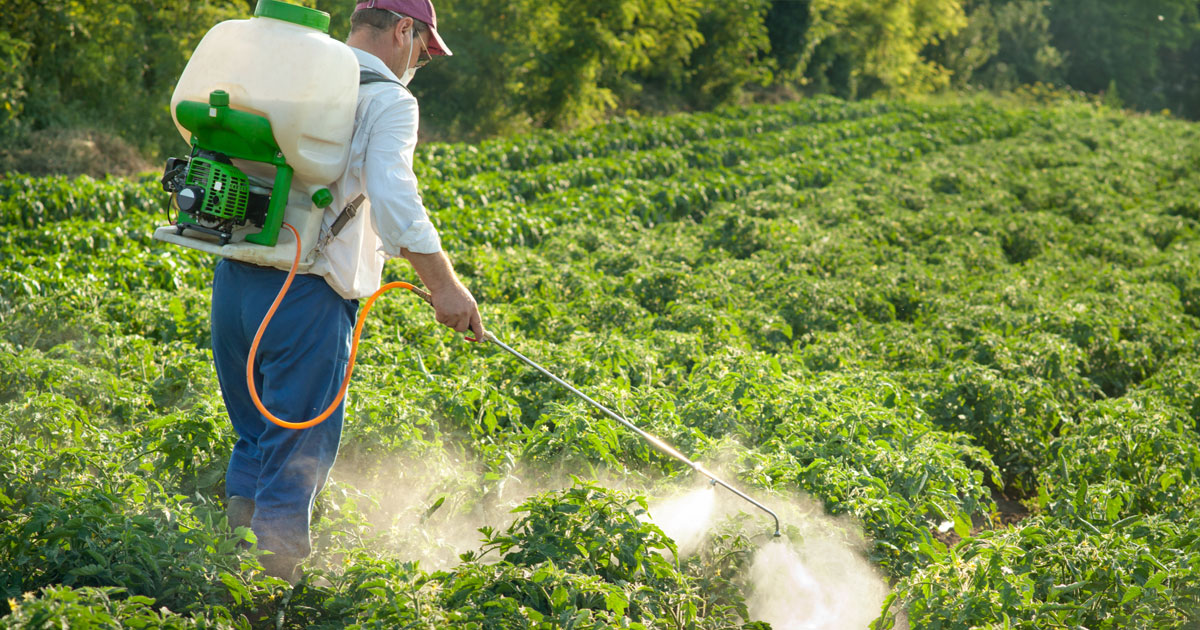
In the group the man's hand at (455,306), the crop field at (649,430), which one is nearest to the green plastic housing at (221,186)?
the man's hand at (455,306)

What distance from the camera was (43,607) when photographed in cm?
189

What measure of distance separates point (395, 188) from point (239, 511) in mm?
1246

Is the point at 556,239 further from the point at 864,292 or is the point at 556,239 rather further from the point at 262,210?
the point at 262,210

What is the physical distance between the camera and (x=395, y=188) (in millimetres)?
2621

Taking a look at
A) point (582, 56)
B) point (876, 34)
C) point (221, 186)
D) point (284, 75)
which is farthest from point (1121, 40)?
point (221, 186)

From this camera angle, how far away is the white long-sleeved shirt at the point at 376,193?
2.63m

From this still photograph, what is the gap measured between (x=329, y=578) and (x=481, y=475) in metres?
1.00

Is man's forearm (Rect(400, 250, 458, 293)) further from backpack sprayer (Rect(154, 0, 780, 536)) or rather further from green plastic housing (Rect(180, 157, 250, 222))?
green plastic housing (Rect(180, 157, 250, 222))

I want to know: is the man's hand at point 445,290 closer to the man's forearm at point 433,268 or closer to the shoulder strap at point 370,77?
the man's forearm at point 433,268

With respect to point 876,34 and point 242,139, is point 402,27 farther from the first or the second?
point 876,34

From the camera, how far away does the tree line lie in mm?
13281

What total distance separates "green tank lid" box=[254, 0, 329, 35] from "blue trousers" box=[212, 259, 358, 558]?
0.76 meters

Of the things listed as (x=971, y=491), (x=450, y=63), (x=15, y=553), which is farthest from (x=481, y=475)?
(x=450, y=63)

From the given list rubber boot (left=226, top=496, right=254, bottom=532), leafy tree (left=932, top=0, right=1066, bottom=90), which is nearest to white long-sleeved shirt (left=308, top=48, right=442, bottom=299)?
rubber boot (left=226, top=496, right=254, bottom=532)
